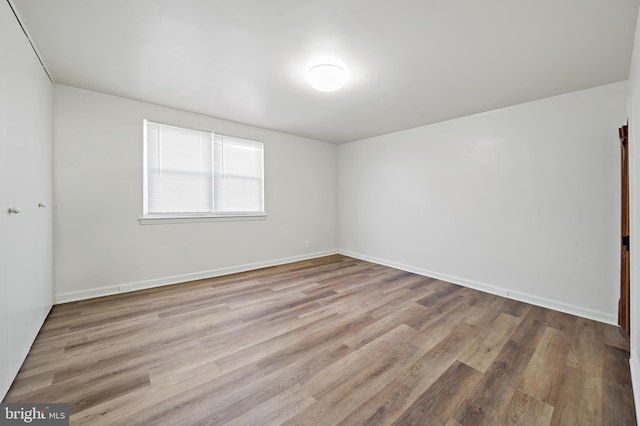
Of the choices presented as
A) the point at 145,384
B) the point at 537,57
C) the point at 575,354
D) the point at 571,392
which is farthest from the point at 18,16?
the point at 575,354

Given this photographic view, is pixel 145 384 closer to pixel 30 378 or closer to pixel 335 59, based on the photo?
pixel 30 378

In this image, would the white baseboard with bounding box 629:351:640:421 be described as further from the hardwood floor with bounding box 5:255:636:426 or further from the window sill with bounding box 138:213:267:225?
the window sill with bounding box 138:213:267:225

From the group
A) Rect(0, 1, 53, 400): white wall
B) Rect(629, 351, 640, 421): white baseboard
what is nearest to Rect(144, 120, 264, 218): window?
Rect(0, 1, 53, 400): white wall

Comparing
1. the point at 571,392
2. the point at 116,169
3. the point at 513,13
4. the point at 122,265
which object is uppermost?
the point at 513,13

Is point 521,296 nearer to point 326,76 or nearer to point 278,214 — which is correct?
point 326,76

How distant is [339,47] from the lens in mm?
2055

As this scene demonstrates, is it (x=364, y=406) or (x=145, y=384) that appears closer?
(x=364, y=406)

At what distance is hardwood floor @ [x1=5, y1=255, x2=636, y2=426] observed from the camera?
143 centimetres

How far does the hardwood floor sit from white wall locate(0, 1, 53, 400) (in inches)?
11.1

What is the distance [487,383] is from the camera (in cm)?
167

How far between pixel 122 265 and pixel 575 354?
15.8 feet

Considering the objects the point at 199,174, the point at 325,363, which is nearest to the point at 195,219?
the point at 199,174

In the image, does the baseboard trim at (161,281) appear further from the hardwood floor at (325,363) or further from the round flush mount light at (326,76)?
the round flush mount light at (326,76)

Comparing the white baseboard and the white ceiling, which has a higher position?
the white ceiling
